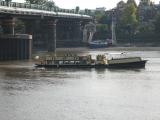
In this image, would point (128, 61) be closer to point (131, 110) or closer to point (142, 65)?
point (142, 65)

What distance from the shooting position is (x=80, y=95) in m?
59.1

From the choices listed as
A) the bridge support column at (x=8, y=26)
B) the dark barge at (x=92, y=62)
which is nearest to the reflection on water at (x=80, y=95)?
the dark barge at (x=92, y=62)

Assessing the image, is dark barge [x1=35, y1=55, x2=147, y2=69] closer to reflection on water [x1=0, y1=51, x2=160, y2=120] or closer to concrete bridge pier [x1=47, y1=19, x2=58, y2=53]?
reflection on water [x1=0, y1=51, x2=160, y2=120]

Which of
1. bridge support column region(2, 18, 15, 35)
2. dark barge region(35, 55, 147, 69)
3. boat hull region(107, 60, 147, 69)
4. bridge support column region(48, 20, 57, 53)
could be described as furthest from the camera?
bridge support column region(48, 20, 57, 53)

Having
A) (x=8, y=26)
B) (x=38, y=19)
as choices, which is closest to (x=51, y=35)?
(x=38, y=19)

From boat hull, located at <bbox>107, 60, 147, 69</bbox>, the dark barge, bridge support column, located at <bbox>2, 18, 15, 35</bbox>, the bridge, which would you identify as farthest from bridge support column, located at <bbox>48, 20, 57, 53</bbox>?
boat hull, located at <bbox>107, 60, 147, 69</bbox>

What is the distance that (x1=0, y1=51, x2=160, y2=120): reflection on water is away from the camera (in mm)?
48438

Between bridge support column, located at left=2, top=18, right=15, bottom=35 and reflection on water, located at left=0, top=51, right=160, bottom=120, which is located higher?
bridge support column, located at left=2, top=18, right=15, bottom=35

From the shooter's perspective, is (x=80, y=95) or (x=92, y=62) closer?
(x=80, y=95)

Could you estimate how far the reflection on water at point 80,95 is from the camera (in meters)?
48.4

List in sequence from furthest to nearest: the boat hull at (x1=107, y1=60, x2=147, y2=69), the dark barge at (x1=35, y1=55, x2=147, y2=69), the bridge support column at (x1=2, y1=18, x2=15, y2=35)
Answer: the bridge support column at (x1=2, y1=18, x2=15, y2=35) < the dark barge at (x1=35, y1=55, x2=147, y2=69) < the boat hull at (x1=107, y1=60, x2=147, y2=69)

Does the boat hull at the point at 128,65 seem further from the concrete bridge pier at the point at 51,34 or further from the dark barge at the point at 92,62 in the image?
the concrete bridge pier at the point at 51,34

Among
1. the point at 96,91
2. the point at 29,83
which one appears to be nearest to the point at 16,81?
the point at 29,83

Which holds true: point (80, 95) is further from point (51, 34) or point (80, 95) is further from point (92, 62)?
point (51, 34)
